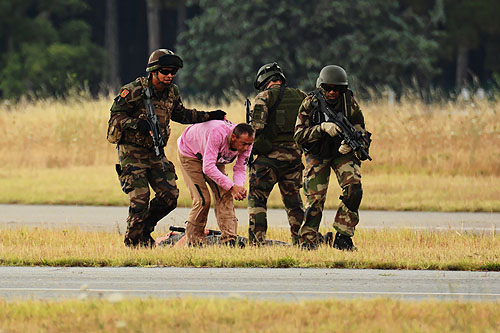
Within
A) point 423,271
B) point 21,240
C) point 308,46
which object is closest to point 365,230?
point 423,271

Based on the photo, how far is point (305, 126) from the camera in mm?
9883

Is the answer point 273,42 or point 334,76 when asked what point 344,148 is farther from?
point 273,42

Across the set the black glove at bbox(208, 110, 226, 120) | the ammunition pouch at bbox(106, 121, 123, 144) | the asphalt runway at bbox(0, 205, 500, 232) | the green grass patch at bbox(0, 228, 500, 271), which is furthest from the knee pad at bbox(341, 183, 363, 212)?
the asphalt runway at bbox(0, 205, 500, 232)

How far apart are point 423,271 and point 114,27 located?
151ft

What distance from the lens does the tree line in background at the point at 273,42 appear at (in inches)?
1706

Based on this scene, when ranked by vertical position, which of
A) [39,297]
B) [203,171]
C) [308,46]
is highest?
[308,46]

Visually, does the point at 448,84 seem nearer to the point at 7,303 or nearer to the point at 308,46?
the point at 308,46

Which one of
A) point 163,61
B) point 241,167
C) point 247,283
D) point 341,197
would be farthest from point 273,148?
point 247,283

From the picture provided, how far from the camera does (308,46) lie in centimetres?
4350

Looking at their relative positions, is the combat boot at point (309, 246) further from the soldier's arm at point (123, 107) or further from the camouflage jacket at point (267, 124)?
the soldier's arm at point (123, 107)

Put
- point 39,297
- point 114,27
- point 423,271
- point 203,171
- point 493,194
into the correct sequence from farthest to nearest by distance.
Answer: point 114,27 → point 493,194 → point 203,171 → point 423,271 → point 39,297

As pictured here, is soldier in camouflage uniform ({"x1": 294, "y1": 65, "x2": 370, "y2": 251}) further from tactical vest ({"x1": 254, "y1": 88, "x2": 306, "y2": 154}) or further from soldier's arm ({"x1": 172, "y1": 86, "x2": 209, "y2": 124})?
soldier's arm ({"x1": 172, "y1": 86, "x2": 209, "y2": 124})

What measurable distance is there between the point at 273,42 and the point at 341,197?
33.4 m

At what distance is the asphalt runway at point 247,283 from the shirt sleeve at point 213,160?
920 millimetres
